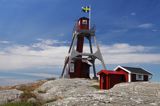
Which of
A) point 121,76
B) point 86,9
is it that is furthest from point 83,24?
point 121,76

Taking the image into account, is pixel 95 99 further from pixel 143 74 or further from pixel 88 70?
pixel 88 70

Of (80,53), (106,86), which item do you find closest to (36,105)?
(106,86)

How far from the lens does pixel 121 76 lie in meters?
45.6

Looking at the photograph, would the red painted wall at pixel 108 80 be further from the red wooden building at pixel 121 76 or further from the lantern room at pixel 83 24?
the lantern room at pixel 83 24

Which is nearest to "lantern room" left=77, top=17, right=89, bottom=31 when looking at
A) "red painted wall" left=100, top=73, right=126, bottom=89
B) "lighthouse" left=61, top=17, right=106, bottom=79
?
"lighthouse" left=61, top=17, right=106, bottom=79

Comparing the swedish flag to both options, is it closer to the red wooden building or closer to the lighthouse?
the lighthouse

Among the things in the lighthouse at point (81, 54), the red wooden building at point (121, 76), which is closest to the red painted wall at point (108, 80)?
the red wooden building at point (121, 76)

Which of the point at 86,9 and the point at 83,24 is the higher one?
the point at 86,9

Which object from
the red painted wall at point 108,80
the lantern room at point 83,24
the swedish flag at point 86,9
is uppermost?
the swedish flag at point 86,9

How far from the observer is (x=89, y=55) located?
195 ft

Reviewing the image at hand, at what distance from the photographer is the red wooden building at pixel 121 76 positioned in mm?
43531

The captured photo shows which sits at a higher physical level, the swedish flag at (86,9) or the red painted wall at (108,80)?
the swedish flag at (86,9)

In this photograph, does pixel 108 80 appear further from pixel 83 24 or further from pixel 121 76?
pixel 83 24

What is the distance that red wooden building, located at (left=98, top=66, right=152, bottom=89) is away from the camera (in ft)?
143
